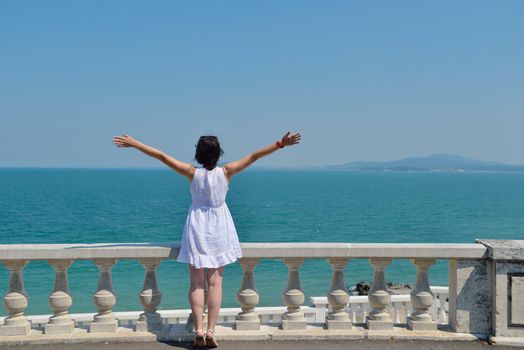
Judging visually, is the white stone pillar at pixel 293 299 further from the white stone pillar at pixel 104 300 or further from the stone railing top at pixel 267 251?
the white stone pillar at pixel 104 300

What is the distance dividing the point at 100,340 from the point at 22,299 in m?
0.90

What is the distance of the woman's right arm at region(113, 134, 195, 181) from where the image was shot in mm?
5105

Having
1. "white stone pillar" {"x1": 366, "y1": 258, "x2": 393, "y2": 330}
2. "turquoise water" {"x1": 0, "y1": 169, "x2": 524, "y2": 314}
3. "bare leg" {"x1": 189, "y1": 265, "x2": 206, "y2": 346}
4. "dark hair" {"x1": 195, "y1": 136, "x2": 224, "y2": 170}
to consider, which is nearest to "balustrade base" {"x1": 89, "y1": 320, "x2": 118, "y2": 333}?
"bare leg" {"x1": 189, "y1": 265, "x2": 206, "y2": 346}

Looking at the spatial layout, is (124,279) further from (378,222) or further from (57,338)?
(378,222)

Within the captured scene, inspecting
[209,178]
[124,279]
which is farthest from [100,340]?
[124,279]

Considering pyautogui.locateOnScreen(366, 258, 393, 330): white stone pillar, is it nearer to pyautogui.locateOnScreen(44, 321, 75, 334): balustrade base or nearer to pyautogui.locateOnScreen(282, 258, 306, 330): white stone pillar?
pyautogui.locateOnScreen(282, 258, 306, 330): white stone pillar

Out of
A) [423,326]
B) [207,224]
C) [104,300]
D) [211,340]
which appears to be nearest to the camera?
[211,340]

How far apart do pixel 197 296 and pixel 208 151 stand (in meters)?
1.42

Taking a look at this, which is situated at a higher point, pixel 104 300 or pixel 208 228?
pixel 208 228

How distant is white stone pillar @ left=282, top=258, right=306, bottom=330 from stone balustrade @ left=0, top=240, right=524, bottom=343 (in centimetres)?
1

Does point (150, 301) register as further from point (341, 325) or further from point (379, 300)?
point (379, 300)

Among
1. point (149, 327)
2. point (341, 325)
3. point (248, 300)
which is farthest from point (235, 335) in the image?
point (341, 325)

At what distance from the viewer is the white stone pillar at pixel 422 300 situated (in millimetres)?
5609

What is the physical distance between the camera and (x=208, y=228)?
517 centimetres
